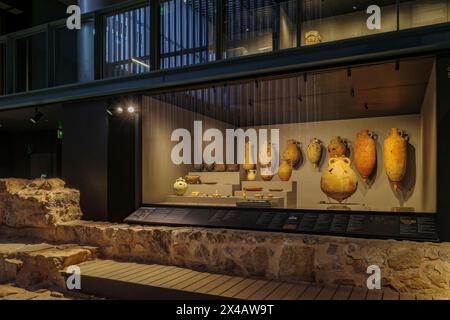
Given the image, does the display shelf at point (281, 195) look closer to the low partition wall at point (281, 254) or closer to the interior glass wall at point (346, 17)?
the low partition wall at point (281, 254)

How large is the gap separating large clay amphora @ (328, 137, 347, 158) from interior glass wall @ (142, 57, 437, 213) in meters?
0.02

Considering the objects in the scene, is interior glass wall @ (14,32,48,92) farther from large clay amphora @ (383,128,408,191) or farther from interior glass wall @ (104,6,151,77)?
large clay amphora @ (383,128,408,191)

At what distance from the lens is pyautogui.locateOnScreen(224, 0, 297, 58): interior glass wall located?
20.3ft

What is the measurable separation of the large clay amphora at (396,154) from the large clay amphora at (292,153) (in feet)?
5.57

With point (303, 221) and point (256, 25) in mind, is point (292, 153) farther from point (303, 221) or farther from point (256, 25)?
point (303, 221)

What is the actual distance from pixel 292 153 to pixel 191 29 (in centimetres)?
315

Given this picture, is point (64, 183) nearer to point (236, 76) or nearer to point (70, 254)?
point (70, 254)

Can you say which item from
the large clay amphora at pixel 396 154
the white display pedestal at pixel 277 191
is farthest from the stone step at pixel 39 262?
the large clay amphora at pixel 396 154

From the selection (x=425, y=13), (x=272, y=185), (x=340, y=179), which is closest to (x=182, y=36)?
(x=272, y=185)

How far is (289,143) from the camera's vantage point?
7375 millimetres

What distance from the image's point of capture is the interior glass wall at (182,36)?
5750mm

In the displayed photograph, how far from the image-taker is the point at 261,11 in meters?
7.04

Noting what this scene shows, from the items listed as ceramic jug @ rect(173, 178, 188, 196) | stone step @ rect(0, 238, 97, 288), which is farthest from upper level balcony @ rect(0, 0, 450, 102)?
stone step @ rect(0, 238, 97, 288)
